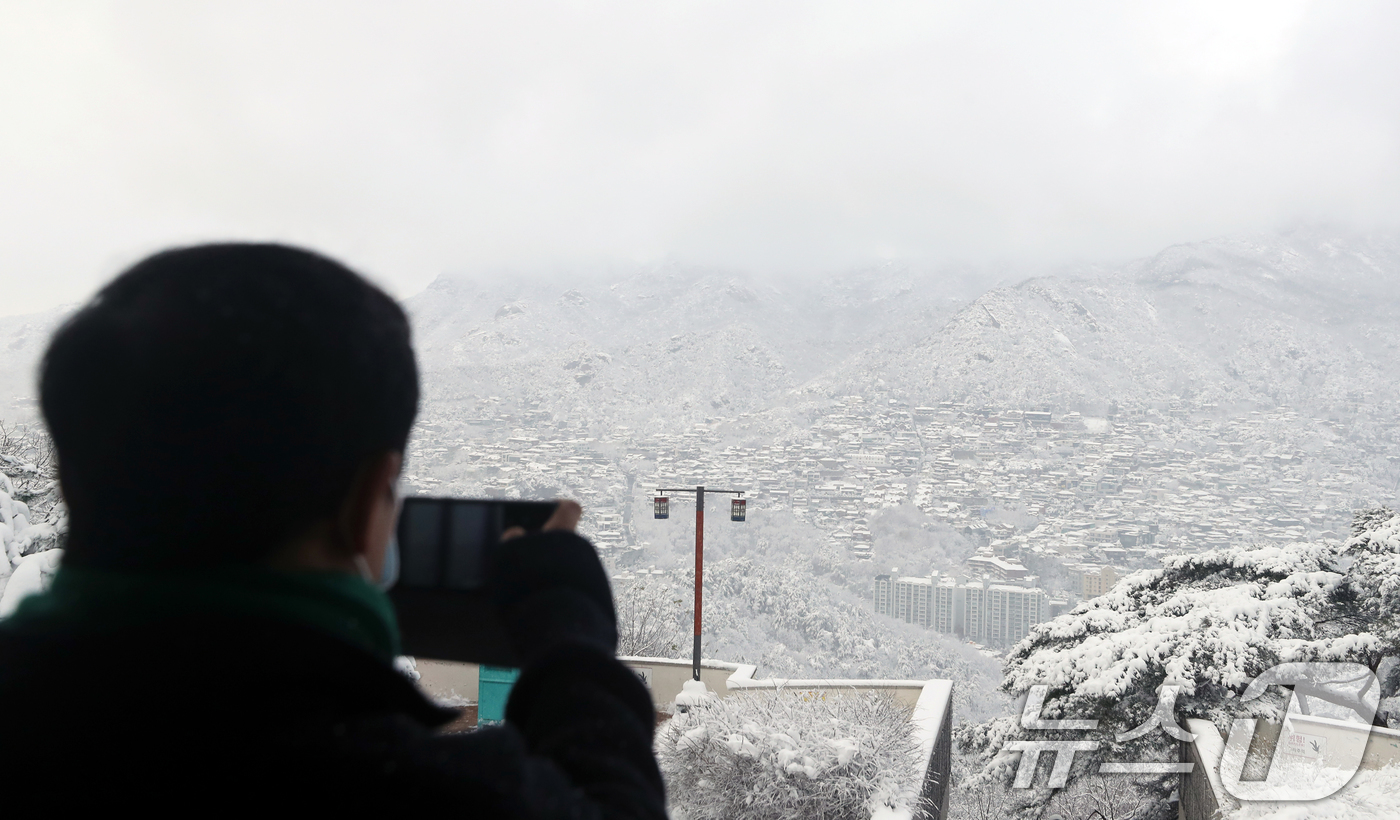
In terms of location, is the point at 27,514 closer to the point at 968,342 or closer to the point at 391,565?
the point at 391,565

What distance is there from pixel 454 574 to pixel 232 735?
0.27 m

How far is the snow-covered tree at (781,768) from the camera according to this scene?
21.1 ft

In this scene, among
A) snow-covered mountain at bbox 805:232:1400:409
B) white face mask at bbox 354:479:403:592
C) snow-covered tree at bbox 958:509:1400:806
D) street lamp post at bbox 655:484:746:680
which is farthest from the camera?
snow-covered mountain at bbox 805:232:1400:409

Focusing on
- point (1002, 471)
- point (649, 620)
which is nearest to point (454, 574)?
point (649, 620)

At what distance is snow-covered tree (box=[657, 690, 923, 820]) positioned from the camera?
21.1 feet

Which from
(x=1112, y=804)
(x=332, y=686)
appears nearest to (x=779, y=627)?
(x=1112, y=804)

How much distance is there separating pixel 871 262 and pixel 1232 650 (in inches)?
3289

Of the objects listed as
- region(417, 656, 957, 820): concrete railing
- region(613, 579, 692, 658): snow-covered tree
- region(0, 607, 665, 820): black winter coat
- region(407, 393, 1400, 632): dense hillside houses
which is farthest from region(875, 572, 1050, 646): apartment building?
region(0, 607, 665, 820): black winter coat

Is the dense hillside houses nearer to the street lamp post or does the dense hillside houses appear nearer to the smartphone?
the street lamp post

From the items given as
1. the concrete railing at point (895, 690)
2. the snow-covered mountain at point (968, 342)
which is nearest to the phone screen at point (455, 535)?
the concrete railing at point (895, 690)

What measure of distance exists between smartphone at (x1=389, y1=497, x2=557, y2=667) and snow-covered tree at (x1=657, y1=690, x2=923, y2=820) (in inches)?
245

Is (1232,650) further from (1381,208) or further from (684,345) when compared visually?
(1381,208)

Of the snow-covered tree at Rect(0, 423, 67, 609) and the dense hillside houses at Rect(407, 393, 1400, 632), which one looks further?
the dense hillside houses at Rect(407, 393, 1400, 632)

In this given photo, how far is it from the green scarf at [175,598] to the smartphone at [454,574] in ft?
0.57
